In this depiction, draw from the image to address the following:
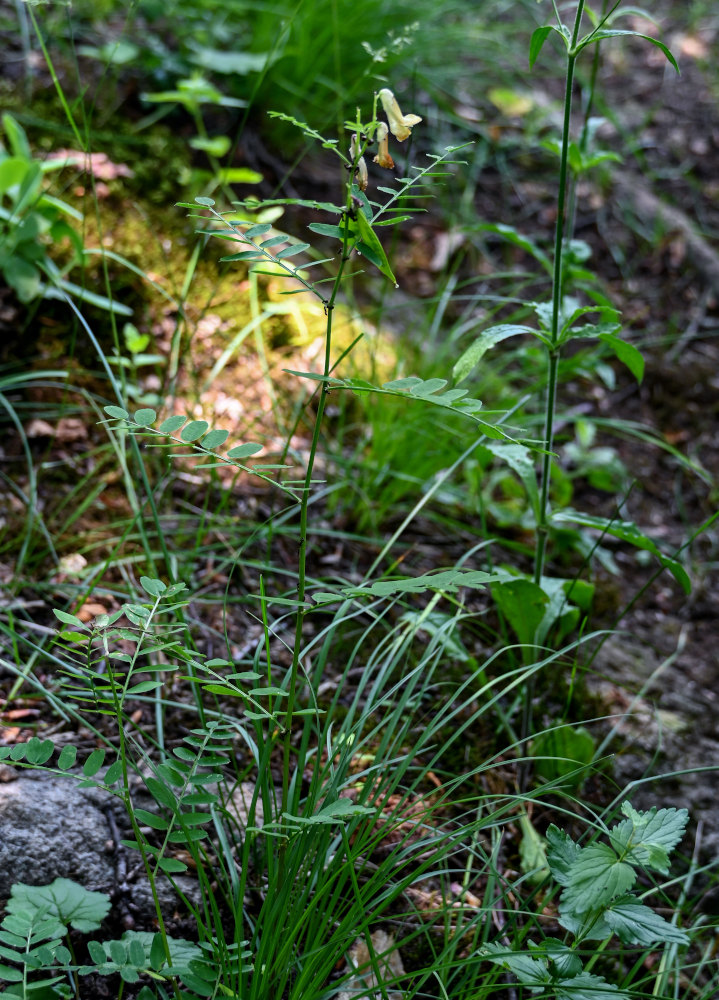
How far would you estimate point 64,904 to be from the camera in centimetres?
96

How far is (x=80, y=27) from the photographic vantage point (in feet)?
9.26

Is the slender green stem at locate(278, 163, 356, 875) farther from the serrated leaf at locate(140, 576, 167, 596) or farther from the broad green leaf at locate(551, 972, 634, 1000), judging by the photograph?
the broad green leaf at locate(551, 972, 634, 1000)

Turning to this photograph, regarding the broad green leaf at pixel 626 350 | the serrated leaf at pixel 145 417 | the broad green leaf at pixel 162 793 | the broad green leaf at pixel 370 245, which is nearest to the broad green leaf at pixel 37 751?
the broad green leaf at pixel 162 793

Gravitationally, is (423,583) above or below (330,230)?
below

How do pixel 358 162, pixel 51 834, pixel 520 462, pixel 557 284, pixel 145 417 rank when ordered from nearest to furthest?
pixel 358 162 < pixel 145 417 < pixel 51 834 < pixel 557 284 < pixel 520 462

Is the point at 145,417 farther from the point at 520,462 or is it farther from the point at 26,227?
the point at 26,227

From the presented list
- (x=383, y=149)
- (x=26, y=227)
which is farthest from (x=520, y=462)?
(x=26, y=227)

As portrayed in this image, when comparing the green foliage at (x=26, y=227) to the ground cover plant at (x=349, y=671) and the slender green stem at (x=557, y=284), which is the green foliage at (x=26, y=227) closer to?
the ground cover plant at (x=349, y=671)

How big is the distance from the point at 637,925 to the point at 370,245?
31.4 inches

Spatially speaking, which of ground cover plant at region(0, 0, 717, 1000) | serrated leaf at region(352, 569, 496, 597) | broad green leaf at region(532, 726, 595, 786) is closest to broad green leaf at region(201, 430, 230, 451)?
ground cover plant at region(0, 0, 717, 1000)

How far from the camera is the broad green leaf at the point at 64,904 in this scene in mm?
948

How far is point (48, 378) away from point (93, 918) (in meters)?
1.30

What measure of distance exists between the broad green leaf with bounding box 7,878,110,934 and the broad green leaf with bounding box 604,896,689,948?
0.59 m

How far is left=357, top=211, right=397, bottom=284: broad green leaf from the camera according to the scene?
0.86m
